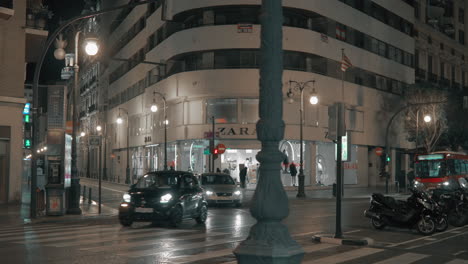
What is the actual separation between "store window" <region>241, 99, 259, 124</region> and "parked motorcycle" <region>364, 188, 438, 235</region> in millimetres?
28636

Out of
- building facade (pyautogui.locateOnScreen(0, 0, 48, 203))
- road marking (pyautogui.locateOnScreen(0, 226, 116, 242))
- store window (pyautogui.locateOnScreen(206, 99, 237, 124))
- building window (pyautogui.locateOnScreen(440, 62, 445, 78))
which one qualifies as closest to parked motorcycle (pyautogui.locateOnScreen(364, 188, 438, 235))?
road marking (pyautogui.locateOnScreen(0, 226, 116, 242))

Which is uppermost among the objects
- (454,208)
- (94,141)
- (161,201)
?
(94,141)

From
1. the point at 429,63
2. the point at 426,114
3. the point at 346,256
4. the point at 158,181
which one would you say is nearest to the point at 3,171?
the point at 158,181

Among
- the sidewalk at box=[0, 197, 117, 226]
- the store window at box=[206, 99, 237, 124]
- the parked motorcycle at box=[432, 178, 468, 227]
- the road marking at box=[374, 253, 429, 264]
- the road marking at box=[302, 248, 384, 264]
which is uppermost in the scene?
the store window at box=[206, 99, 237, 124]

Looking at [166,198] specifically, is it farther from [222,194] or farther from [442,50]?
[442,50]

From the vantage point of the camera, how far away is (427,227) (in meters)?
16.5

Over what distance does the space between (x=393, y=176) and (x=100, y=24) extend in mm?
44140

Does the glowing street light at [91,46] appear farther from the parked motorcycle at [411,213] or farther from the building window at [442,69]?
the building window at [442,69]

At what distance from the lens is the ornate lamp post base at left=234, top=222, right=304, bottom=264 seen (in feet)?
19.6

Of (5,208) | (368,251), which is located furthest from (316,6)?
(368,251)

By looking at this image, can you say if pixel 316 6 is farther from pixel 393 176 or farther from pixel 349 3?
pixel 393 176

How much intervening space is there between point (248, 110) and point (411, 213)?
29.8m

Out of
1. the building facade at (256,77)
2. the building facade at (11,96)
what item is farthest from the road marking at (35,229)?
the building facade at (256,77)

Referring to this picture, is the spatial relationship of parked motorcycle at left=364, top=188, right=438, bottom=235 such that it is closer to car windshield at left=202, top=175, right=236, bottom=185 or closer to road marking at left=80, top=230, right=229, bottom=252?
road marking at left=80, top=230, right=229, bottom=252
